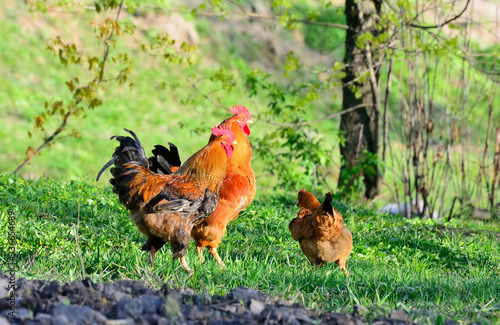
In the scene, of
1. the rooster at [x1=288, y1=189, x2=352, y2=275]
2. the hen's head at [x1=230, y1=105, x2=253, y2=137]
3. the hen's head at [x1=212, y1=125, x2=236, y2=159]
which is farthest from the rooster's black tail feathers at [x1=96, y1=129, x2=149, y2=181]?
the rooster at [x1=288, y1=189, x2=352, y2=275]

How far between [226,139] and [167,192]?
0.89 meters

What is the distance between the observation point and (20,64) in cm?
1634

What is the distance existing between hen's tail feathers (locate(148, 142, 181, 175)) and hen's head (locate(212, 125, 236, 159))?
Answer: 52 cm

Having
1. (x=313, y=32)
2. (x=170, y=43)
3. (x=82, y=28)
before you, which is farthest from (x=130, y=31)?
(x=313, y=32)

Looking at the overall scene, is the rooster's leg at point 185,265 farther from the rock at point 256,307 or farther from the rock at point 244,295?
the rock at point 256,307

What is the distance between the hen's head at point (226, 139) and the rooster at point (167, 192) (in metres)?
0.12

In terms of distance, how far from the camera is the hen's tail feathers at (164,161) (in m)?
5.54

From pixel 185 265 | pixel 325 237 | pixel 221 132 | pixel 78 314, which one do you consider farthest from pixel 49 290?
pixel 325 237

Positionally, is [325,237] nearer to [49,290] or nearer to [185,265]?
[185,265]

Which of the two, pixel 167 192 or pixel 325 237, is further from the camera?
pixel 325 237

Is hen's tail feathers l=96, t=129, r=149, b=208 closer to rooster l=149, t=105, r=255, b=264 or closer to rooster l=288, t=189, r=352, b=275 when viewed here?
rooster l=149, t=105, r=255, b=264

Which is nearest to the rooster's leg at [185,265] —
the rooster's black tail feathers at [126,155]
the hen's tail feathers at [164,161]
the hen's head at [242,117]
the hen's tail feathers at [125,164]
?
the hen's tail feathers at [125,164]

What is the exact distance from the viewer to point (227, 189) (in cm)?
532

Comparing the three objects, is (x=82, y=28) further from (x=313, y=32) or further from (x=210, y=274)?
(x=210, y=274)
